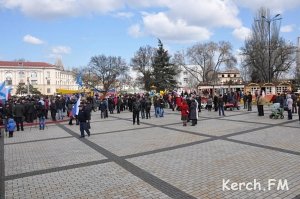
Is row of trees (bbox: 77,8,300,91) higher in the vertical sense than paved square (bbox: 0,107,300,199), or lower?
higher

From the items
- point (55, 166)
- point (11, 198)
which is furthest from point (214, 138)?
point (11, 198)

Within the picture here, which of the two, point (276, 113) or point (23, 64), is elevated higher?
point (23, 64)

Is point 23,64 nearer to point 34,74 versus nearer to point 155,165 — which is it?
point 34,74

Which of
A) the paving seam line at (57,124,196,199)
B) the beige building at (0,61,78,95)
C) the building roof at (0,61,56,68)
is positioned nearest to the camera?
the paving seam line at (57,124,196,199)

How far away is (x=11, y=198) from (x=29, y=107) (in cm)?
1604

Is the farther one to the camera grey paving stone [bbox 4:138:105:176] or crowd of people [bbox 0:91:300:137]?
crowd of people [bbox 0:91:300:137]

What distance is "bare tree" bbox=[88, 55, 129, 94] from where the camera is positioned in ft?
259

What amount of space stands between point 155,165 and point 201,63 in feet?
235

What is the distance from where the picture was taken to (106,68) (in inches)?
3118

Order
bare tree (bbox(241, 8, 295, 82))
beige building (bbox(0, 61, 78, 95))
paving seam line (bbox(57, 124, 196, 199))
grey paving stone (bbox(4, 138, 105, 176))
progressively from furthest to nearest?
beige building (bbox(0, 61, 78, 95))
bare tree (bbox(241, 8, 295, 82))
grey paving stone (bbox(4, 138, 105, 176))
paving seam line (bbox(57, 124, 196, 199))

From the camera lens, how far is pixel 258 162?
8805 millimetres

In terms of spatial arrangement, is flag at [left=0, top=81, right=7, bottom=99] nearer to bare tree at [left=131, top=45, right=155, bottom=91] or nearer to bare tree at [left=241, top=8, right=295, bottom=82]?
bare tree at [left=241, top=8, right=295, bottom=82]

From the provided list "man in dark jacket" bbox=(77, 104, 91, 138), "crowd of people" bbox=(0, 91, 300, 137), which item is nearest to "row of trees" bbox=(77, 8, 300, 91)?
"crowd of people" bbox=(0, 91, 300, 137)

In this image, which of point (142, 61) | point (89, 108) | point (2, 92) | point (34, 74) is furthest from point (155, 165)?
point (34, 74)
